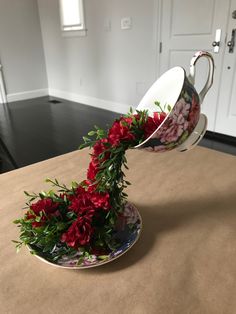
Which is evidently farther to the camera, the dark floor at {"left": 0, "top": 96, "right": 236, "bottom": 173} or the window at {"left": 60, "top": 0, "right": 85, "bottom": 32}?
the window at {"left": 60, "top": 0, "right": 85, "bottom": 32}

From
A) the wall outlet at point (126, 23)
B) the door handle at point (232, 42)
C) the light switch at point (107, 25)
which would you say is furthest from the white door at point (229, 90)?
the light switch at point (107, 25)

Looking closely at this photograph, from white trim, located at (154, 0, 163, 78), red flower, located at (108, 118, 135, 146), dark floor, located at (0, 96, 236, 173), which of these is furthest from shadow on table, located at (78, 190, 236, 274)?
white trim, located at (154, 0, 163, 78)

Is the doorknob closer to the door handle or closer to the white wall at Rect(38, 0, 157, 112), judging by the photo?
the door handle

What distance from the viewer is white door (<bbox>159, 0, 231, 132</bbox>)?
235 centimetres

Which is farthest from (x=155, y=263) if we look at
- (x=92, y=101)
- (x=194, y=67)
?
(x=92, y=101)

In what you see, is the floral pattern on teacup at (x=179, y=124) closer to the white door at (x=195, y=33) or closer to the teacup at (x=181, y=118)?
the teacup at (x=181, y=118)

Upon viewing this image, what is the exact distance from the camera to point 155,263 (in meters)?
0.47

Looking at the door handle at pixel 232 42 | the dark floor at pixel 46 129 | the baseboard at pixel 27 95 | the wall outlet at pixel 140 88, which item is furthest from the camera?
the baseboard at pixel 27 95

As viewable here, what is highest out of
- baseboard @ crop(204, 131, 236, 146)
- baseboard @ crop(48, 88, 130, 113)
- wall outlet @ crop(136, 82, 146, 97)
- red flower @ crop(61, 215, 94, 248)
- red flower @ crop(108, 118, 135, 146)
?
red flower @ crop(108, 118, 135, 146)

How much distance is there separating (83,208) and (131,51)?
Result: 3.03m

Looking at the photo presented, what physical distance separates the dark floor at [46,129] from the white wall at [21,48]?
321 millimetres

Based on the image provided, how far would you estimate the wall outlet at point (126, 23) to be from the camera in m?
3.05

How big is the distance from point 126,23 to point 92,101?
1.32 metres

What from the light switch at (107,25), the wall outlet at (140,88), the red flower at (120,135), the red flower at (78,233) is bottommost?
the wall outlet at (140,88)
